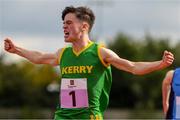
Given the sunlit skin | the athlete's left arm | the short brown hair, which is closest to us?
the athlete's left arm

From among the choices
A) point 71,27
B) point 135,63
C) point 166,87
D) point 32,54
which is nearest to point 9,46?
point 32,54

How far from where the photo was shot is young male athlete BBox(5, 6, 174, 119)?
26.3ft

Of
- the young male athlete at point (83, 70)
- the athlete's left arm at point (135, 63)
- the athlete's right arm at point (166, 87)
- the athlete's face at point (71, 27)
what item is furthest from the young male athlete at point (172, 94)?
the athlete's face at point (71, 27)

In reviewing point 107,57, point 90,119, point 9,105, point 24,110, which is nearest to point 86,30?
point 107,57

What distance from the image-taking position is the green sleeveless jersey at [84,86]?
802 cm

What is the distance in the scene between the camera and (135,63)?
789cm

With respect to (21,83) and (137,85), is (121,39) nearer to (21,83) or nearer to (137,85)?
(137,85)

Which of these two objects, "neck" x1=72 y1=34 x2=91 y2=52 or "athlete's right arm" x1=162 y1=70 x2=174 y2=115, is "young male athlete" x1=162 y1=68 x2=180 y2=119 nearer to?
"athlete's right arm" x1=162 y1=70 x2=174 y2=115

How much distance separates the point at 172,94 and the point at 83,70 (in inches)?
71.6

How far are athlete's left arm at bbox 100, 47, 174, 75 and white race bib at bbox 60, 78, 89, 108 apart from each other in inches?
13.5

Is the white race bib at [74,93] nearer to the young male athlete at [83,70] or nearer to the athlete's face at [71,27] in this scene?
the young male athlete at [83,70]

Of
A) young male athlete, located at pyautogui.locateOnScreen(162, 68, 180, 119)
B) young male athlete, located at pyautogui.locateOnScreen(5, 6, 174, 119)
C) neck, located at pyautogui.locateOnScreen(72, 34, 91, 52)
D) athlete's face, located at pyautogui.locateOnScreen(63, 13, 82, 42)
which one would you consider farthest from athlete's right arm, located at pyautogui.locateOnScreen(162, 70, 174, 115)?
athlete's face, located at pyautogui.locateOnScreen(63, 13, 82, 42)

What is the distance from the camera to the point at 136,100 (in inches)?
2164

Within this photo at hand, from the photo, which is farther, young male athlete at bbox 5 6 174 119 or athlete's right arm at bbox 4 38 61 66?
athlete's right arm at bbox 4 38 61 66
